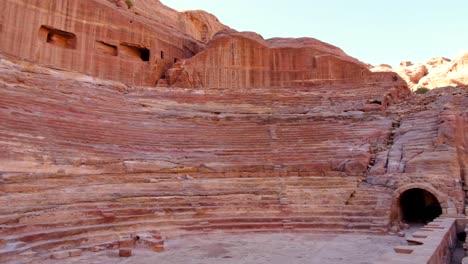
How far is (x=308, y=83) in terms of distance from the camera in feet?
79.7

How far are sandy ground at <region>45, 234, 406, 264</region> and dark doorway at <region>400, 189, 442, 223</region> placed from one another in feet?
13.5

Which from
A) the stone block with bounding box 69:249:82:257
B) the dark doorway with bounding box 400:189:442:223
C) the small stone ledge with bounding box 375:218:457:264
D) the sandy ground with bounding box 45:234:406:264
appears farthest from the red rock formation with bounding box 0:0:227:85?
the small stone ledge with bounding box 375:218:457:264

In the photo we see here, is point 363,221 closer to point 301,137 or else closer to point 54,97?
point 301,137

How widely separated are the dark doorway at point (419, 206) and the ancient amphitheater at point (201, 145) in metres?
0.07

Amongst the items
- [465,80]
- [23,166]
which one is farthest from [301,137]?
[465,80]

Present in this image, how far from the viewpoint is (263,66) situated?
24.7 m

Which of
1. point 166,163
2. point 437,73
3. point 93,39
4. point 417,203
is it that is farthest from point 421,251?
point 437,73

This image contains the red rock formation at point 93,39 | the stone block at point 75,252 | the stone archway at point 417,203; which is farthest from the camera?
the red rock formation at point 93,39

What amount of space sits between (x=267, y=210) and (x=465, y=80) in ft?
85.9

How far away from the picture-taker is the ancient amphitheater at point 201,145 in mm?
8852

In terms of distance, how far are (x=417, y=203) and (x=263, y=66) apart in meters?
13.5

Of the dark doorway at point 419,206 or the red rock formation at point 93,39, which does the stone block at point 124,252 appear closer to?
the dark doorway at point 419,206

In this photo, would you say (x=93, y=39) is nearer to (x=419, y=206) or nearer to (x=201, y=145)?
(x=201, y=145)

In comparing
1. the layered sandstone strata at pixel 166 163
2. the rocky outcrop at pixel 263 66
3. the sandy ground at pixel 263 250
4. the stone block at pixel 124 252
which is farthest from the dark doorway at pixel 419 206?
the rocky outcrop at pixel 263 66
